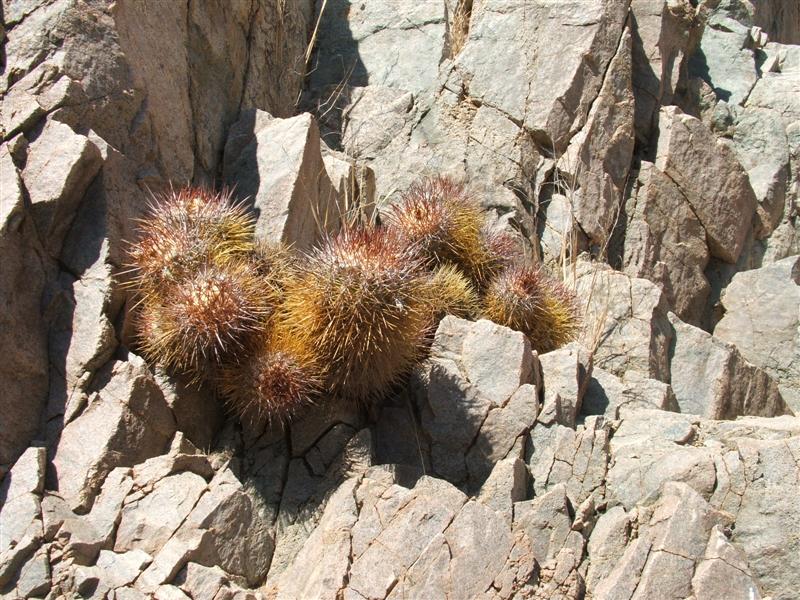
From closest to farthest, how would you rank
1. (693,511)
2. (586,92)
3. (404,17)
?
(693,511)
(586,92)
(404,17)

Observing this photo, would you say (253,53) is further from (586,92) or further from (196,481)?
(196,481)

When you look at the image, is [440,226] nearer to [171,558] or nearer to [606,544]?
[606,544]

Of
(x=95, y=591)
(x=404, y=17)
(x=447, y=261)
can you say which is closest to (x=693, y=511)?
(x=447, y=261)

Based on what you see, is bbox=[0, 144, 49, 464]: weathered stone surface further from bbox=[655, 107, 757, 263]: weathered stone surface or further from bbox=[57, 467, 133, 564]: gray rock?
bbox=[655, 107, 757, 263]: weathered stone surface

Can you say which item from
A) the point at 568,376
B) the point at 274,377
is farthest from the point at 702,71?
the point at 274,377

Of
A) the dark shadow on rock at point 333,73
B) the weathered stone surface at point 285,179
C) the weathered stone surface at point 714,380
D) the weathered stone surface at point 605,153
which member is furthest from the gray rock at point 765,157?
the weathered stone surface at point 285,179

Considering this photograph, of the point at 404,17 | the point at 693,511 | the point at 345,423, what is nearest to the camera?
the point at 693,511

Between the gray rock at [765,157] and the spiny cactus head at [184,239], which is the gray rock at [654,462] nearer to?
Answer: the spiny cactus head at [184,239]
